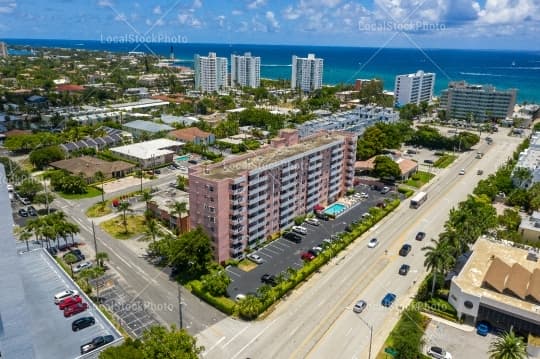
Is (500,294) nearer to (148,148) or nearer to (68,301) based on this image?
(68,301)

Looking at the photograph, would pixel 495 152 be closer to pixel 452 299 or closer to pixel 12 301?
pixel 452 299

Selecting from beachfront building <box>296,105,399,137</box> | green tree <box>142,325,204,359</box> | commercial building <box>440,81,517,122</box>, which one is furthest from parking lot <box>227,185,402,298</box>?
commercial building <box>440,81,517,122</box>

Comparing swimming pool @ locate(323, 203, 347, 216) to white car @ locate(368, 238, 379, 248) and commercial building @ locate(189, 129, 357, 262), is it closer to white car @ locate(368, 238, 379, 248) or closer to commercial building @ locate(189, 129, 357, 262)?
commercial building @ locate(189, 129, 357, 262)

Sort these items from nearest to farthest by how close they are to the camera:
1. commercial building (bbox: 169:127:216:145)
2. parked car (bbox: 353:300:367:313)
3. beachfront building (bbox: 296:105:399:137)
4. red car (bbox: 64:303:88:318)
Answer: red car (bbox: 64:303:88:318)
parked car (bbox: 353:300:367:313)
beachfront building (bbox: 296:105:399:137)
commercial building (bbox: 169:127:216:145)

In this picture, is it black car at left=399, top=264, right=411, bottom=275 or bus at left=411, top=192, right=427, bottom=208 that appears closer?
black car at left=399, top=264, right=411, bottom=275

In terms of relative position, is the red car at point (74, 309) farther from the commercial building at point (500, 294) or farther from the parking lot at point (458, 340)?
the commercial building at point (500, 294)

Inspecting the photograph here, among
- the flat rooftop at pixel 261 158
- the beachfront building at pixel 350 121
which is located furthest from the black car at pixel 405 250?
the beachfront building at pixel 350 121
